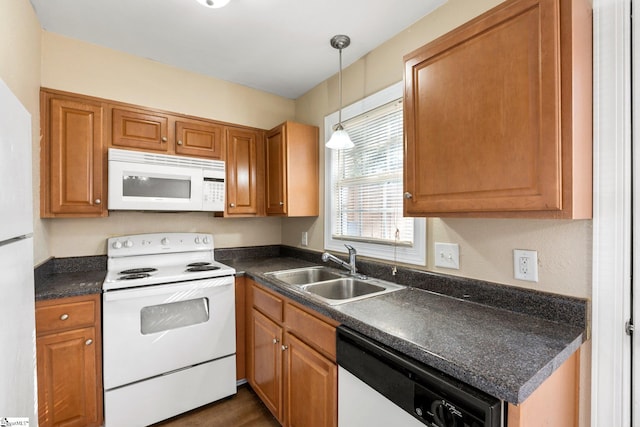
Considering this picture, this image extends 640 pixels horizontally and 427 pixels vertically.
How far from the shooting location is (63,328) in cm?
159

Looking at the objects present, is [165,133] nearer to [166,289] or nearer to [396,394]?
[166,289]

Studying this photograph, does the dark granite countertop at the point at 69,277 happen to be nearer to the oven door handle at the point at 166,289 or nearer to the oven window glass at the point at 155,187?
the oven door handle at the point at 166,289

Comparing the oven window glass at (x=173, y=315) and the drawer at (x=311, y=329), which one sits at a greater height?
the drawer at (x=311, y=329)

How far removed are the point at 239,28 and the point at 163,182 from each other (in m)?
1.16

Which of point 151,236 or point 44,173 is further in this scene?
point 151,236

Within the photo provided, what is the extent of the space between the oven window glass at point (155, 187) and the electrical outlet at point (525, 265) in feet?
6.81

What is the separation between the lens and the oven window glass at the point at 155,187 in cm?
198

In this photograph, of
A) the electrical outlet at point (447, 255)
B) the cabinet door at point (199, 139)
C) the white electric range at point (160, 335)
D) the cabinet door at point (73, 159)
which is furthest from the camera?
the cabinet door at point (199, 139)

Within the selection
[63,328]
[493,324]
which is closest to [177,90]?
[63,328]

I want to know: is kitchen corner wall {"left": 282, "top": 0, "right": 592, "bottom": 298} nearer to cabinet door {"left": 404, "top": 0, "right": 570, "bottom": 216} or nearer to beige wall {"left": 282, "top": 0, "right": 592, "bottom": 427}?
beige wall {"left": 282, "top": 0, "right": 592, "bottom": 427}

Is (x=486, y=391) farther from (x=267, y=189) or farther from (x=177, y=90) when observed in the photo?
(x=177, y=90)

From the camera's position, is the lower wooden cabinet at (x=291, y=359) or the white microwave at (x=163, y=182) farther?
the white microwave at (x=163, y=182)

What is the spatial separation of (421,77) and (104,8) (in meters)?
1.83

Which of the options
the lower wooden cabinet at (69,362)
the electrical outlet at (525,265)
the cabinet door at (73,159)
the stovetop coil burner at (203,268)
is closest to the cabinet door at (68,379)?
the lower wooden cabinet at (69,362)
